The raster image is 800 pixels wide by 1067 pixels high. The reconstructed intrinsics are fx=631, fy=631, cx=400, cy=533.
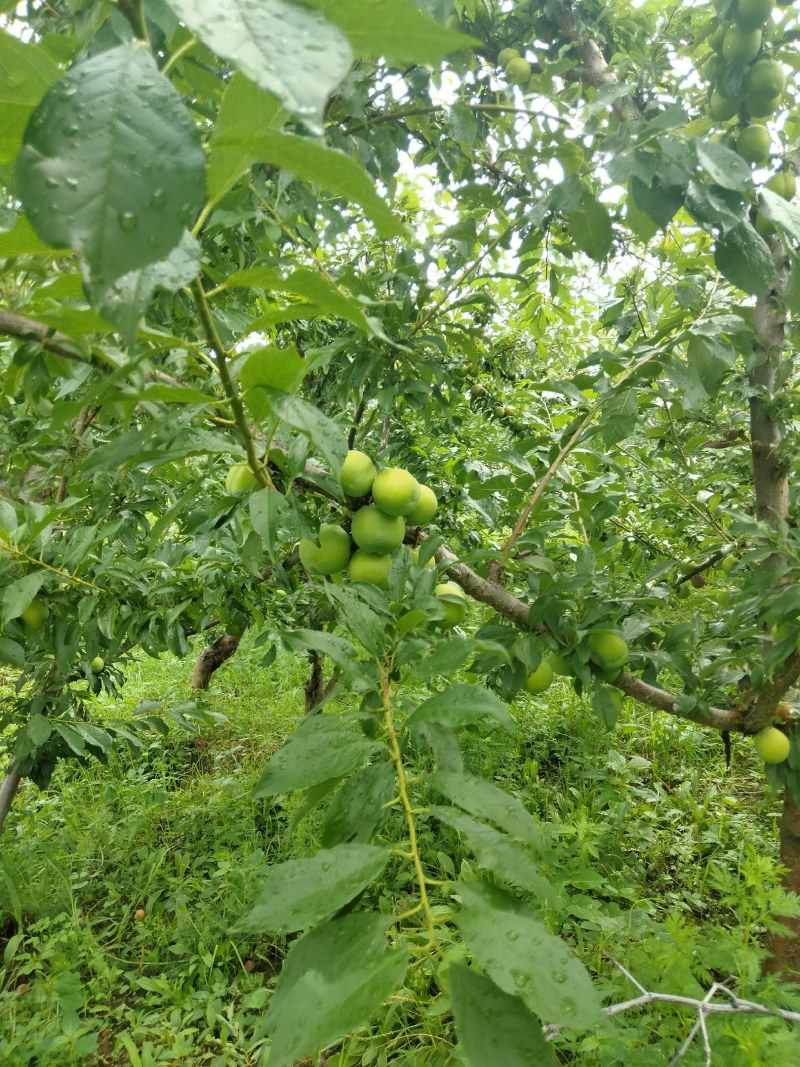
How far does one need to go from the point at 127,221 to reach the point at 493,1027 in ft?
1.77

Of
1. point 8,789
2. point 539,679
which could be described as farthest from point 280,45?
point 8,789

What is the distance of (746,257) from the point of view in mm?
815

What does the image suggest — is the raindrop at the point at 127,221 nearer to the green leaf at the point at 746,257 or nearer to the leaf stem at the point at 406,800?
the leaf stem at the point at 406,800

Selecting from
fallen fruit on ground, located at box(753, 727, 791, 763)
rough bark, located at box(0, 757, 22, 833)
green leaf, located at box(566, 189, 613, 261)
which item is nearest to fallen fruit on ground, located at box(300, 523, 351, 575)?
green leaf, located at box(566, 189, 613, 261)

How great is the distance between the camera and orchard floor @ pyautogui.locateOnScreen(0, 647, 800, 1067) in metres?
1.38

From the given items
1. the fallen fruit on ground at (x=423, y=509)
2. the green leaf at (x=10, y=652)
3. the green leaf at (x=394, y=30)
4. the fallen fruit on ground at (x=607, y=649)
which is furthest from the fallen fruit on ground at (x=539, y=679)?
the green leaf at (x=394, y=30)

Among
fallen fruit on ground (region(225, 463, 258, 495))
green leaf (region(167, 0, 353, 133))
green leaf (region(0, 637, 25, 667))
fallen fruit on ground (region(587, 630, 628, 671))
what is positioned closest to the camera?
green leaf (region(167, 0, 353, 133))

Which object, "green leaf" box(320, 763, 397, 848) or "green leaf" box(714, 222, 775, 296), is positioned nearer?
"green leaf" box(320, 763, 397, 848)

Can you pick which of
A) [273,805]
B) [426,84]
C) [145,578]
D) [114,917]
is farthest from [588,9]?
[114,917]

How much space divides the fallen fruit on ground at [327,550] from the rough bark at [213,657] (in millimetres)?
1964

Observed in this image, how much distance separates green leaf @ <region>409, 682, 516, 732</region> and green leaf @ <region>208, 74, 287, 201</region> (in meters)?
0.51

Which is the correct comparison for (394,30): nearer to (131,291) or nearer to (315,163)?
(315,163)

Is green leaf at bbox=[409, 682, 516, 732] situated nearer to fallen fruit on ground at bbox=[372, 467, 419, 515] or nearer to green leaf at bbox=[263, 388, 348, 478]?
green leaf at bbox=[263, 388, 348, 478]

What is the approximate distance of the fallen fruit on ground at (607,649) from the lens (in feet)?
3.94
